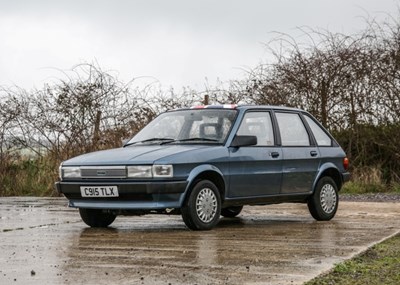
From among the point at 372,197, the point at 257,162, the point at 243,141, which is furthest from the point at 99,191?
the point at 372,197

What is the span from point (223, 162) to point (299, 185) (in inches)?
63.4

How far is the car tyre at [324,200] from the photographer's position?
11.8m

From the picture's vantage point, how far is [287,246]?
8.58 meters

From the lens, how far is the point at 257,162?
1097 cm

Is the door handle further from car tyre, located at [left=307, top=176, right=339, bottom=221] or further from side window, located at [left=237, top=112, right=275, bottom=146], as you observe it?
car tyre, located at [left=307, top=176, right=339, bottom=221]

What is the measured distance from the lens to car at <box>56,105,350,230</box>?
9.93 metres

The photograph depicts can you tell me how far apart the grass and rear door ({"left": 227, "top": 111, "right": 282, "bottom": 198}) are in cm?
265

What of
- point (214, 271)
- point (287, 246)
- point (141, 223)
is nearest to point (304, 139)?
point (141, 223)

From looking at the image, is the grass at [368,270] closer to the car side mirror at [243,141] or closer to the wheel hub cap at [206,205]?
the wheel hub cap at [206,205]

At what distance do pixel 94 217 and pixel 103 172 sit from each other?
1004 mm

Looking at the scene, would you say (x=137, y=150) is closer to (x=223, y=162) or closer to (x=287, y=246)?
(x=223, y=162)

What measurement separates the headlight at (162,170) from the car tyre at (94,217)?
4.68 ft

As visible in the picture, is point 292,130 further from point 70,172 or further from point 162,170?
point 70,172

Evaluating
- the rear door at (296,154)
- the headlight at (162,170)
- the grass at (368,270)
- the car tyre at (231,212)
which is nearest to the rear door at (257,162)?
the rear door at (296,154)
